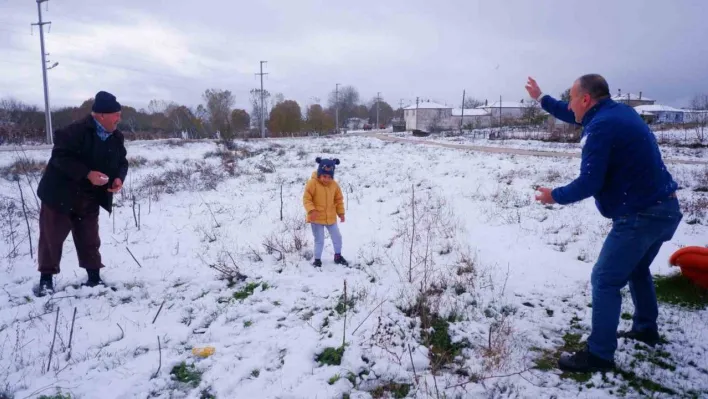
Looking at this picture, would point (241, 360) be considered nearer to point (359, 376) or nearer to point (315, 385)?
point (315, 385)

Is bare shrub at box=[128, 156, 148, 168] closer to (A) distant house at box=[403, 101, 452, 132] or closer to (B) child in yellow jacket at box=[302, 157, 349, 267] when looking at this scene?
(B) child in yellow jacket at box=[302, 157, 349, 267]

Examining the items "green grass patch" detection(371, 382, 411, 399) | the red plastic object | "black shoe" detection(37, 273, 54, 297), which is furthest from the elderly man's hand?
"black shoe" detection(37, 273, 54, 297)

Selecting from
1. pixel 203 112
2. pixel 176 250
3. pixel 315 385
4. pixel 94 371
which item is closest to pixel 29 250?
pixel 176 250

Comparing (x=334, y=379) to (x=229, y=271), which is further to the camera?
(x=229, y=271)

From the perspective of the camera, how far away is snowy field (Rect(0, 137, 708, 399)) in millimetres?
2971

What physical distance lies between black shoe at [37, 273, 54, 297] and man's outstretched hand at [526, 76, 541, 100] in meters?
5.95

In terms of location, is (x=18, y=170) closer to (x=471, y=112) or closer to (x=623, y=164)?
(x=623, y=164)

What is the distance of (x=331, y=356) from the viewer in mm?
3338

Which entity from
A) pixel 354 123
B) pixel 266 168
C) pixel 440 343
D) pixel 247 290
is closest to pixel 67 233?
pixel 247 290

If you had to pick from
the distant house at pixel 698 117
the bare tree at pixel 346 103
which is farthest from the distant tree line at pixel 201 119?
the distant house at pixel 698 117

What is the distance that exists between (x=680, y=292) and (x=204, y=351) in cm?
495

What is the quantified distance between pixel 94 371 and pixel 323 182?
328 centimetres

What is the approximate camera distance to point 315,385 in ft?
9.73

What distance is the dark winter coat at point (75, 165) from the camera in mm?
4191
